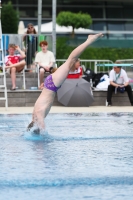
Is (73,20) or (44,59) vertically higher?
(73,20)

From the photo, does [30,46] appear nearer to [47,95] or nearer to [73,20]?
[47,95]

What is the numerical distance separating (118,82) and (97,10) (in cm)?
3187

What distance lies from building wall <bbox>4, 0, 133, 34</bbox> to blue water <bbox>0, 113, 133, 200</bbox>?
3624 centimetres

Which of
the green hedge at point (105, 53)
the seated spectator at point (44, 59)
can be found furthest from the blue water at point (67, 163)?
the green hedge at point (105, 53)

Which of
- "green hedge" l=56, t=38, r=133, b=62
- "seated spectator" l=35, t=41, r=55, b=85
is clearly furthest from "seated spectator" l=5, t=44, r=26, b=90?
"green hedge" l=56, t=38, r=133, b=62

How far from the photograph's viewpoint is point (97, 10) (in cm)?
4828

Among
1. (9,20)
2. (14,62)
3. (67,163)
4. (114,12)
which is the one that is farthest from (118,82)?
(114,12)

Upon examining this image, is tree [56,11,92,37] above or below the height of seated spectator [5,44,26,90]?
above

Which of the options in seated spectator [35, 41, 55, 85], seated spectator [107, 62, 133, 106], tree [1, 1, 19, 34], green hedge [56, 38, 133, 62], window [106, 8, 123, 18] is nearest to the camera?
seated spectator [107, 62, 133, 106]

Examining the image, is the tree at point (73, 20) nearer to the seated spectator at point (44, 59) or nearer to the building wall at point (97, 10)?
the building wall at point (97, 10)

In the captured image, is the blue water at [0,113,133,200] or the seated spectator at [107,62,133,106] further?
the seated spectator at [107,62,133,106]

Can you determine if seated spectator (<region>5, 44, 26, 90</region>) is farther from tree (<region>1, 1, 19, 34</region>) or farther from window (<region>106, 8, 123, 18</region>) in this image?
window (<region>106, 8, 123, 18</region>)

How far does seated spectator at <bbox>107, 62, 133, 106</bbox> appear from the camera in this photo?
16719 millimetres

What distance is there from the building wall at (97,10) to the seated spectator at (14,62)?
27.5 m
